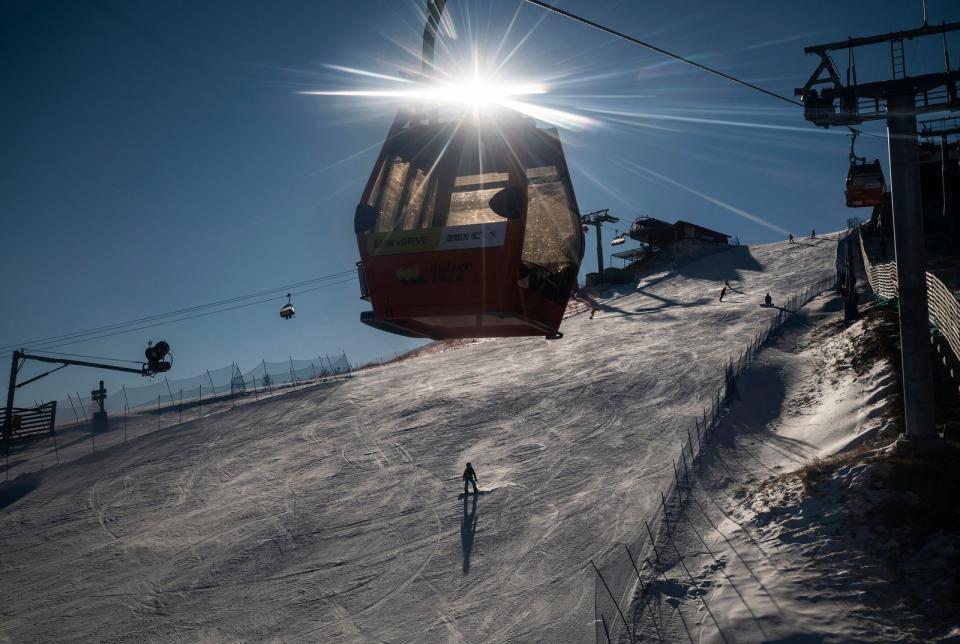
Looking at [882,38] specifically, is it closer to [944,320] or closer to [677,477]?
[944,320]

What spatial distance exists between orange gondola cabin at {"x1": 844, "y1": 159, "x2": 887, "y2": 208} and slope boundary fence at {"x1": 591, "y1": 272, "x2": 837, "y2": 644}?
1136 centimetres

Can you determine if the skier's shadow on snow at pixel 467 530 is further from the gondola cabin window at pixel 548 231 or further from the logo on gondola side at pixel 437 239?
the logo on gondola side at pixel 437 239

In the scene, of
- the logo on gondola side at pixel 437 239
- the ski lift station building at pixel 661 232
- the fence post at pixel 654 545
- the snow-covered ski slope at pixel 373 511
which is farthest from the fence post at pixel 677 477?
the ski lift station building at pixel 661 232

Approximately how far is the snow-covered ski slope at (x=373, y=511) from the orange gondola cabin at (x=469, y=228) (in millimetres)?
9979

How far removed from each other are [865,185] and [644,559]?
2131 cm

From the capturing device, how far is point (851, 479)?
1335 cm

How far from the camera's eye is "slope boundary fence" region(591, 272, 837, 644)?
12672mm

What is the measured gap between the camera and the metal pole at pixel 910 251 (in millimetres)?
11375

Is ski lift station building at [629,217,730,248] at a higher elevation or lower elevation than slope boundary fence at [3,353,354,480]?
higher

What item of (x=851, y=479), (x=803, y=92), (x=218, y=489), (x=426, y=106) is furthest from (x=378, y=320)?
(x=218, y=489)

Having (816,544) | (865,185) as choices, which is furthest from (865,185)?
(816,544)

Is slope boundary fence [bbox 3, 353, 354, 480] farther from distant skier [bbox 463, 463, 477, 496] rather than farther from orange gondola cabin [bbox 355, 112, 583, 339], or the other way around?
orange gondola cabin [bbox 355, 112, 583, 339]

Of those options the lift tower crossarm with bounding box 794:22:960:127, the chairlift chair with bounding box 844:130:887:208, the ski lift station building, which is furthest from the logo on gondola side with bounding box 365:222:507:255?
the ski lift station building

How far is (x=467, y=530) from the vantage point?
17.1 meters
